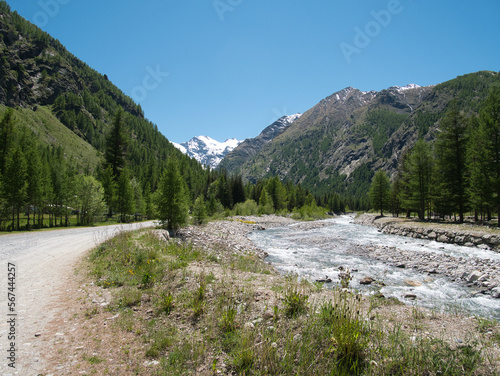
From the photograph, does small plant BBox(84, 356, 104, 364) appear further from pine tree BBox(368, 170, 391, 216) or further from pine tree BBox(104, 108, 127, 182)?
pine tree BBox(368, 170, 391, 216)

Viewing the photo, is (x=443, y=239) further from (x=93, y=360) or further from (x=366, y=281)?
(x=93, y=360)

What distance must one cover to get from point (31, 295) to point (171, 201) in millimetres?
17340

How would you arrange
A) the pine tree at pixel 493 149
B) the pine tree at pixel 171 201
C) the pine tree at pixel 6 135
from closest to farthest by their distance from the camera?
the pine tree at pixel 171 201
the pine tree at pixel 493 149
the pine tree at pixel 6 135

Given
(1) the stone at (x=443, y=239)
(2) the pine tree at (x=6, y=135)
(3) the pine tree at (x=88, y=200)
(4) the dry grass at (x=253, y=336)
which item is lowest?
(1) the stone at (x=443, y=239)

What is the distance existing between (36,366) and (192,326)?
9.36 feet

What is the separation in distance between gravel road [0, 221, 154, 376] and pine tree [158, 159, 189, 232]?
34.4 ft

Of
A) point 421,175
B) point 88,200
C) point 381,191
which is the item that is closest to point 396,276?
point 421,175

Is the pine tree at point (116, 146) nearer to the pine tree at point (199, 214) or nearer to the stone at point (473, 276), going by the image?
the pine tree at point (199, 214)

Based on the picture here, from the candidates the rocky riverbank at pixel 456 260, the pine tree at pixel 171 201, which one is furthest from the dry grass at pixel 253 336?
the pine tree at pixel 171 201

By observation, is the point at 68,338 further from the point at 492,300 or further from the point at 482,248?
the point at 482,248

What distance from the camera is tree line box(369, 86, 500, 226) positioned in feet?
85.2

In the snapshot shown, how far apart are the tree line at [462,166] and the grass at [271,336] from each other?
30259 mm

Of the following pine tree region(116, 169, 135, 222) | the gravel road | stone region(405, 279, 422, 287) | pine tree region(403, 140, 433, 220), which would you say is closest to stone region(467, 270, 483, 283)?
stone region(405, 279, 422, 287)

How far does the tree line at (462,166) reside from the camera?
25969mm
